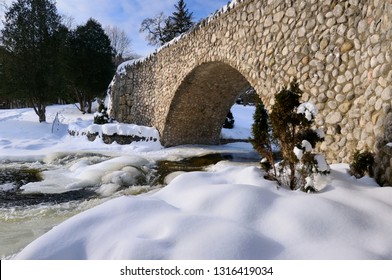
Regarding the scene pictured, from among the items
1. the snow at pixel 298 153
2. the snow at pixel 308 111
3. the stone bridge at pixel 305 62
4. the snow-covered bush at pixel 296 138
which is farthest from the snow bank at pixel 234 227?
the stone bridge at pixel 305 62

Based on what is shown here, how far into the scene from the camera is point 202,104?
1083 cm

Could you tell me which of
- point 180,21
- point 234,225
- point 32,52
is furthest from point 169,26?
point 234,225

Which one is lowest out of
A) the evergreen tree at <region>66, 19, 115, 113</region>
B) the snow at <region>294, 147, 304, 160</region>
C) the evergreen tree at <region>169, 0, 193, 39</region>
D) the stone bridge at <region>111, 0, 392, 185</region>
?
the snow at <region>294, 147, 304, 160</region>

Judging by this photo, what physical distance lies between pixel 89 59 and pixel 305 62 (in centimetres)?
1677

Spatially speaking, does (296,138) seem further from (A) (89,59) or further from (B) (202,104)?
(A) (89,59)

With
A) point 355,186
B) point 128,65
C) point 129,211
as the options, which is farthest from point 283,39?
point 128,65

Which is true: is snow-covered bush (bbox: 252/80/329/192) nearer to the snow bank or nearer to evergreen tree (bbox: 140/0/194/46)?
the snow bank

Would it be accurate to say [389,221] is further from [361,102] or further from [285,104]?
[361,102]

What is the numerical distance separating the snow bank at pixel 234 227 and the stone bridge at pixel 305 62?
3.03ft

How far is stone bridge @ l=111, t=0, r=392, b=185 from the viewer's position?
326 centimetres

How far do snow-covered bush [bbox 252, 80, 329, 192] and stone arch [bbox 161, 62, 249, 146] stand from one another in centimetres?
554

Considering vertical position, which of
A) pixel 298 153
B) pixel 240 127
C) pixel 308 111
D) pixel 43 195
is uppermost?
pixel 308 111

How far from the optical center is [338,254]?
167cm

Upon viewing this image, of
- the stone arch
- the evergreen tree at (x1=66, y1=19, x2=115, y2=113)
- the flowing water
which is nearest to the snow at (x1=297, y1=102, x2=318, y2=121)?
the flowing water
